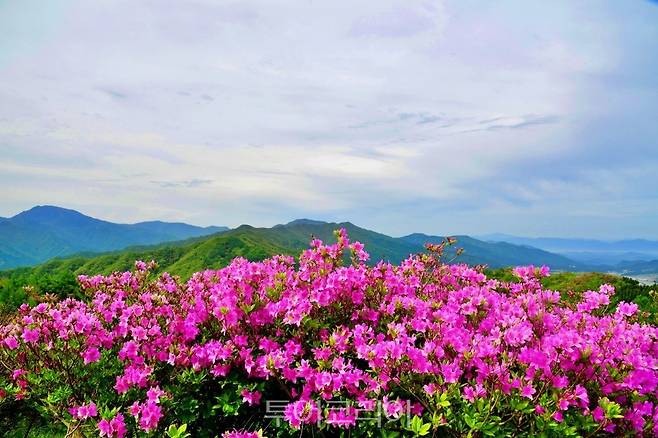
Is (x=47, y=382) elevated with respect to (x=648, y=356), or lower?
lower

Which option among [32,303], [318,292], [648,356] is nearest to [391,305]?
[318,292]

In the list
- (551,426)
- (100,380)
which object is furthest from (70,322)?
(551,426)

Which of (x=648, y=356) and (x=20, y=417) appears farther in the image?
(x=20, y=417)

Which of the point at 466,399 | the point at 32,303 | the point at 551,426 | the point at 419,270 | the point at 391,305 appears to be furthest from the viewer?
the point at 32,303

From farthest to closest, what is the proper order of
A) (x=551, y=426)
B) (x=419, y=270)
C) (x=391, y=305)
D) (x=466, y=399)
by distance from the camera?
(x=419, y=270) → (x=391, y=305) → (x=466, y=399) → (x=551, y=426)

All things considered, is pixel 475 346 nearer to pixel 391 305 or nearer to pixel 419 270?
pixel 391 305

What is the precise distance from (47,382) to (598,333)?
5.48 m

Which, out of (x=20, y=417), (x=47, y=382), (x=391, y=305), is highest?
(x=391, y=305)

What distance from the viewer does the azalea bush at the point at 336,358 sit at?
3865mm

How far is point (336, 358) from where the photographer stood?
4277 millimetres

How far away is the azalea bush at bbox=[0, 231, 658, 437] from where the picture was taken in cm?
387

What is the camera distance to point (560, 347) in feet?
12.6

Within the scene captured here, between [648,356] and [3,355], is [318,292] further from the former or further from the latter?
[3,355]

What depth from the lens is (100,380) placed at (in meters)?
5.17
